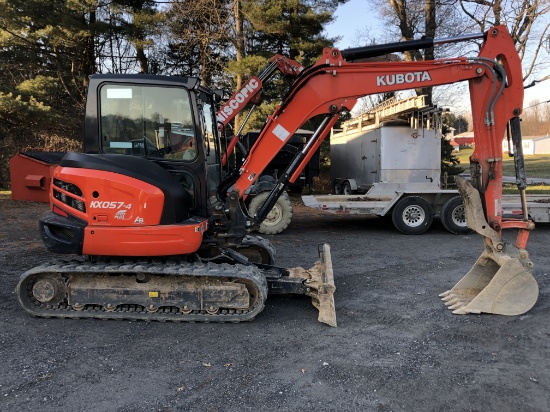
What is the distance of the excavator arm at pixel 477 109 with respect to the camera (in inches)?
190

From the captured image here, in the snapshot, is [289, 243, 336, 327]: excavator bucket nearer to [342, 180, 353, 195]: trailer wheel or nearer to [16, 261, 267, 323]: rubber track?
[16, 261, 267, 323]: rubber track

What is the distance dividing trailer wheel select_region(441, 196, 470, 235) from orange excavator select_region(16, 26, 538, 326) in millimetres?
5008

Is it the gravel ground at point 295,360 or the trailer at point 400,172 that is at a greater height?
the trailer at point 400,172

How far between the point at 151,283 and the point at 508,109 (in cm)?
433

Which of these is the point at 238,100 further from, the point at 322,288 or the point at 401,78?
the point at 322,288

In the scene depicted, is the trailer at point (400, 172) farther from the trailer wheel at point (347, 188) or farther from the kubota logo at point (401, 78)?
the kubota logo at point (401, 78)

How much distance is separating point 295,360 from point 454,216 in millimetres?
7465

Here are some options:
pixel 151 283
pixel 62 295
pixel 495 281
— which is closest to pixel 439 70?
pixel 495 281

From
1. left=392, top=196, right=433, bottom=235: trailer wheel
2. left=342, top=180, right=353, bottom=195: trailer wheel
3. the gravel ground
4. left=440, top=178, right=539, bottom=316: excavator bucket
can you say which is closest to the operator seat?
the gravel ground

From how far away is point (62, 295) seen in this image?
4.78 m

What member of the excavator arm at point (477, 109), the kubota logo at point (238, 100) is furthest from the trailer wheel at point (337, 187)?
the excavator arm at point (477, 109)

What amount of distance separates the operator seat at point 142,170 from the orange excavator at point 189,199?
0.01 metres

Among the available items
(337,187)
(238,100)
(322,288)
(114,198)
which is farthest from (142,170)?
(337,187)

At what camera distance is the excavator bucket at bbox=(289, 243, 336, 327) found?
184 inches
